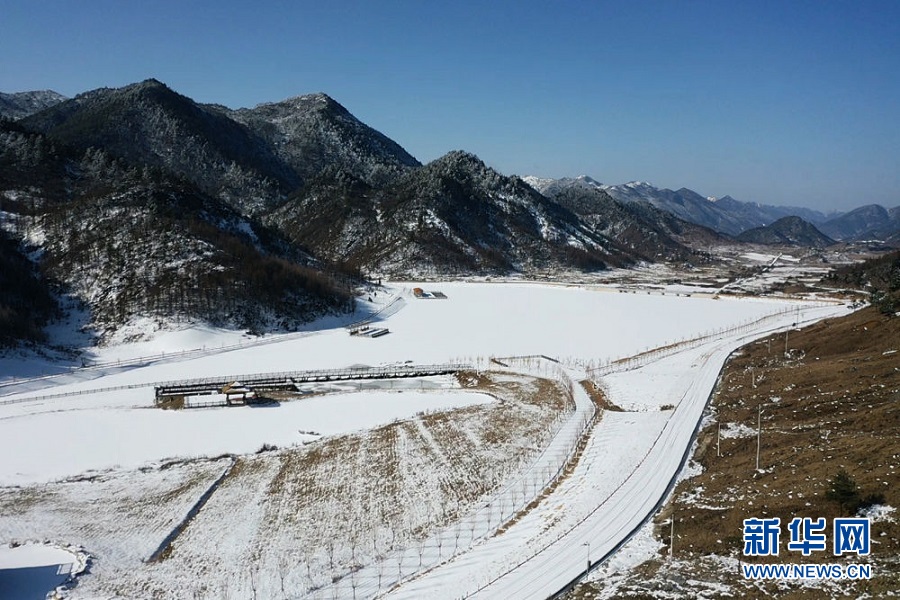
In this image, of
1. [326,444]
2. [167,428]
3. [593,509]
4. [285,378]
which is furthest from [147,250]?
[593,509]

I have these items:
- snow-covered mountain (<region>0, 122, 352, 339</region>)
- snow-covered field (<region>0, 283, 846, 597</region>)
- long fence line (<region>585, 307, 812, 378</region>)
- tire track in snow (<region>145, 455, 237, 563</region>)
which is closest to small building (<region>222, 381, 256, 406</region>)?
snow-covered field (<region>0, 283, 846, 597</region>)

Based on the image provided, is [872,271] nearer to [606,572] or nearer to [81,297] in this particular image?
[606,572]

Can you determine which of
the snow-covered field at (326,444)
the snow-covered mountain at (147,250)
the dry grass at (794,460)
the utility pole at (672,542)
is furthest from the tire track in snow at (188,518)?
the snow-covered mountain at (147,250)

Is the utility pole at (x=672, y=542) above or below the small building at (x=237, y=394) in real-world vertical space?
below

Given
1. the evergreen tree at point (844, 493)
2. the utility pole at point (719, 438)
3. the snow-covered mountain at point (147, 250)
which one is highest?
the snow-covered mountain at point (147, 250)

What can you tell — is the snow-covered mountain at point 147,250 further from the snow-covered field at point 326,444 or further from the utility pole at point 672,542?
the utility pole at point 672,542

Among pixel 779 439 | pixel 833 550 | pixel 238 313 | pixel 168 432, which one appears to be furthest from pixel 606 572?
pixel 238 313
